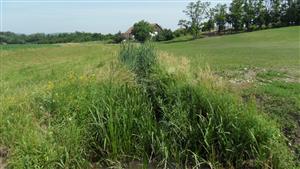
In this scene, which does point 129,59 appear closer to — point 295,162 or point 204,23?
point 295,162

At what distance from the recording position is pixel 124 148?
16.2 ft

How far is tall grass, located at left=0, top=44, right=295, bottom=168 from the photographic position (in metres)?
4.57

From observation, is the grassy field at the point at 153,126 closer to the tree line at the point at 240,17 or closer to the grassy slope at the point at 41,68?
the grassy slope at the point at 41,68

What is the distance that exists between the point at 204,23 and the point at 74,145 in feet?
230

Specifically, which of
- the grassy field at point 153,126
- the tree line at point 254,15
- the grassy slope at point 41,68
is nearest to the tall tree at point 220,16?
the tree line at point 254,15

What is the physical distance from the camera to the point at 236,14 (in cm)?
6556

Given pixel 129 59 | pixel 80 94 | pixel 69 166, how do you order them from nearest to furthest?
pixel 69 166
pixel 80 94
pixel 129 59

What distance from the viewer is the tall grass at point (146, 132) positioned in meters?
4.57

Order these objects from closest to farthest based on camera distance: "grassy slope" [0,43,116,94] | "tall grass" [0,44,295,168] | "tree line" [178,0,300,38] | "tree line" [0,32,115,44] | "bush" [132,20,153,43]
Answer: "tall grass" [0,44,295,168], "bush" [132,20,153,43], "grassy slope" [0,43,116,94], "tree line" [178,0,300,38], "tree line" [0,32,115,44]

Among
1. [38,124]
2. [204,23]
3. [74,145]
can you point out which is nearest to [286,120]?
[74,145]

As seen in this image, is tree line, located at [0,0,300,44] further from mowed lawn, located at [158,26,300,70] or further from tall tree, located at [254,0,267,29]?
mowed lawn, located at [158,26,300,70]

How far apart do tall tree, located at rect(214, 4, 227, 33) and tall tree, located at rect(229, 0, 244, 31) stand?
5.34 ft

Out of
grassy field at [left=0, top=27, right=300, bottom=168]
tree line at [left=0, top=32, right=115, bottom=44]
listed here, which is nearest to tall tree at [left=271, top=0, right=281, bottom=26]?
tree line at [left=0, top=32, right=115, bottom=44]

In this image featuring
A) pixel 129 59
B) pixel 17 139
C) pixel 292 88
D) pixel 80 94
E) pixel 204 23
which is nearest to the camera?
pixel 17 139
